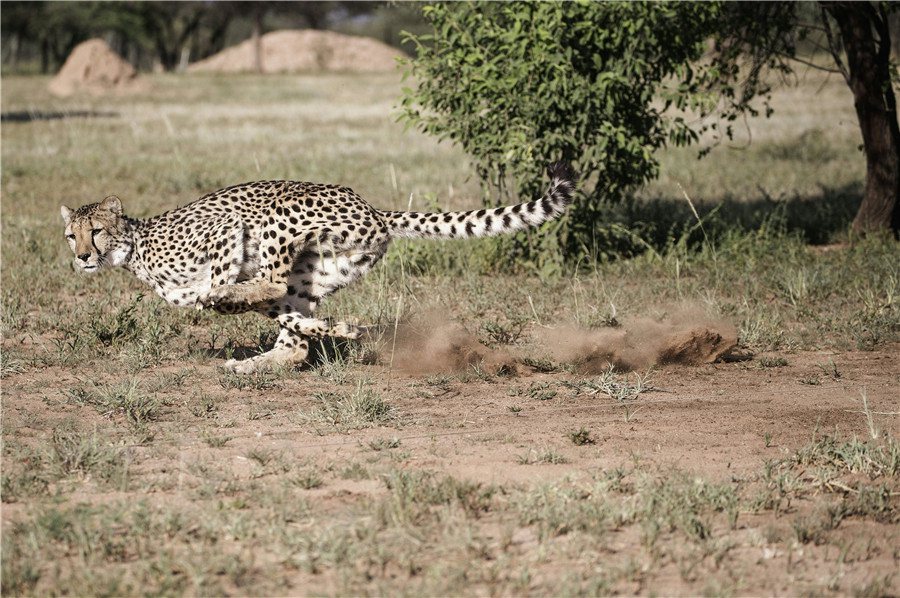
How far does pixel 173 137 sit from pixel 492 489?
1732 centimetres

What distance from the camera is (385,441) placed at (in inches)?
201

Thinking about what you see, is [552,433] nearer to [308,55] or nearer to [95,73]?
[95,73]

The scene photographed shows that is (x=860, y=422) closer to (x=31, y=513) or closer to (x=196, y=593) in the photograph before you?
(x=196, y=593)

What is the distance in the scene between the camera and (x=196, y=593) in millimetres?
3547

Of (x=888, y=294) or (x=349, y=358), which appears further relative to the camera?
(x=888, y=294)

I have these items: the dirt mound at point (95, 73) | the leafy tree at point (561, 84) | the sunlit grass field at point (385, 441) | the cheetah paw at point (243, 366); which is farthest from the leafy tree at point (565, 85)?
the dirt mound at point (95, 73)

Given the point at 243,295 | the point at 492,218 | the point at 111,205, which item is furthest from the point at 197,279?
the point at 492,218

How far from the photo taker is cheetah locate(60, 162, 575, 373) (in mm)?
6293

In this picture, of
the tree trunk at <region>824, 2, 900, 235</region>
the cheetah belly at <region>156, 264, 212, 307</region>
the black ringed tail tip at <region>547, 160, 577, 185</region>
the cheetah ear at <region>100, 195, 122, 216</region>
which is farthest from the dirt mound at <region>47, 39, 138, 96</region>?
the black ringed tail tip at <region>547, 160, 577, 185</region>

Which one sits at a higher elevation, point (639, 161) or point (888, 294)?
point (639, 161)

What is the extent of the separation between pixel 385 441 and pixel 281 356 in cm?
168

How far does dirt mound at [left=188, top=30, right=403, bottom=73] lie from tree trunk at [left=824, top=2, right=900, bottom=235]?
147 ft

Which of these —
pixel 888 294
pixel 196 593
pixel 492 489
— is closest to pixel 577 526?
pixel 492 489

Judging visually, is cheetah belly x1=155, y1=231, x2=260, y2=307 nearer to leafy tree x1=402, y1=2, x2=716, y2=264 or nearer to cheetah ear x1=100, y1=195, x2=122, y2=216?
cheetah ear x1=100, y1=195, x2=122, y2=216
